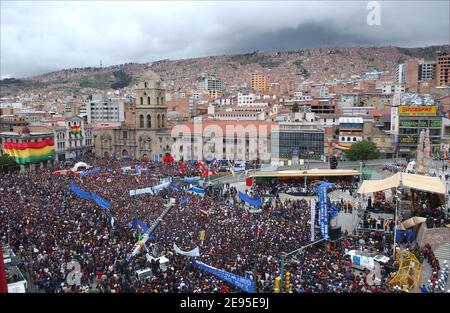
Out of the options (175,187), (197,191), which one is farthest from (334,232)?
(175,187)

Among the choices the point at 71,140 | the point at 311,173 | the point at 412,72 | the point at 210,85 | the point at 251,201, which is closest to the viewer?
the point at 251,201

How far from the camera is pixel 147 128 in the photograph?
5372 cm

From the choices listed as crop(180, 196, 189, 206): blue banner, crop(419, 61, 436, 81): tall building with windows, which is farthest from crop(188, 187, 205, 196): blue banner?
crop(419, 61, 436, 81): tall building with windows

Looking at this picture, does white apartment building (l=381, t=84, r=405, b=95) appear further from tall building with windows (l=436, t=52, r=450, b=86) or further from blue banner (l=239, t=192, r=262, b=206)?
blue banner (l=239, t=192, r=262, b=206)

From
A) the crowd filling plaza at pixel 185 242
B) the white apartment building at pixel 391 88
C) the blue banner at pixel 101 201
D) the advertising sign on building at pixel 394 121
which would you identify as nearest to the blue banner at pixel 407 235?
the crowd filling plaza at pixel 185 242

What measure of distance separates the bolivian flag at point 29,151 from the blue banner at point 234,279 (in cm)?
3811

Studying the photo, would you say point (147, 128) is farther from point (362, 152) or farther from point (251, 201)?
point (251, 201)

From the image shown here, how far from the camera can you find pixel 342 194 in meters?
32.2

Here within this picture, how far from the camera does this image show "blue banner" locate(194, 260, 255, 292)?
557 inches

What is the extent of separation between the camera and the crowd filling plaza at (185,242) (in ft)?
49.3

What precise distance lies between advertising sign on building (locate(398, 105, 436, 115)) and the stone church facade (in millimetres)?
26636

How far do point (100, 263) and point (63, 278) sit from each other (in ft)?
4.80

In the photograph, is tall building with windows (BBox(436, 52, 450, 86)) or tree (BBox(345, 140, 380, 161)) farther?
tall building with windows (BBox(436, 52, 450, 86))

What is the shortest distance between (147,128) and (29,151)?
13.6 metres
